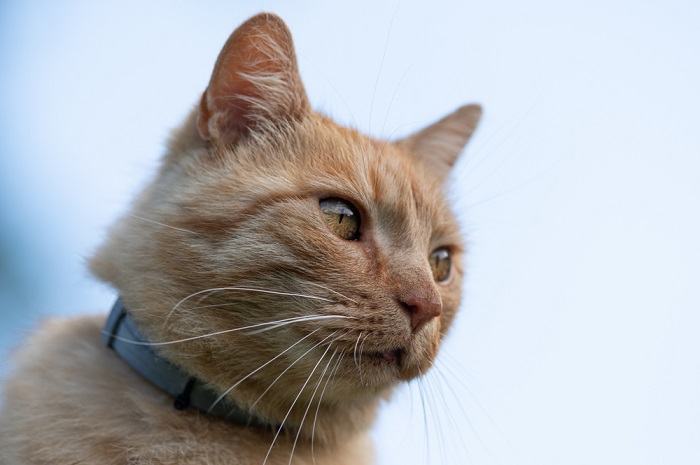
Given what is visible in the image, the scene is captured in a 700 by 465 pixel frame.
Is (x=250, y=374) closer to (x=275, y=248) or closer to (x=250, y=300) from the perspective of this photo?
(x=250, y=300)

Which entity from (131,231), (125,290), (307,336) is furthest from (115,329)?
(307,336)

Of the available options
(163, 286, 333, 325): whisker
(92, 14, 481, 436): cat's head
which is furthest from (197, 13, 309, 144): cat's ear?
(163, 286, 333, 325): whisker

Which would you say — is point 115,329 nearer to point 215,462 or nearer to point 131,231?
point 131,231

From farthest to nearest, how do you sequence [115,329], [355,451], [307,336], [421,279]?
1. [355,451]
2. [115,329]
3. [421,279]
4. [307,336]

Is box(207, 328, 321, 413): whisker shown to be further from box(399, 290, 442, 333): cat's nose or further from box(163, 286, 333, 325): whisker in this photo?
box(399, 290, 442, 333): cat's nose

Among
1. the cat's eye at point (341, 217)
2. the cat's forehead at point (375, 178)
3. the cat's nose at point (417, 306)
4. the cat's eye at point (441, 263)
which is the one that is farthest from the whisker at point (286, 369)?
the cat's eye at point (441, 263)

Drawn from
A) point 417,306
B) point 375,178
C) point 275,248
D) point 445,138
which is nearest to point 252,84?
point 375,178
